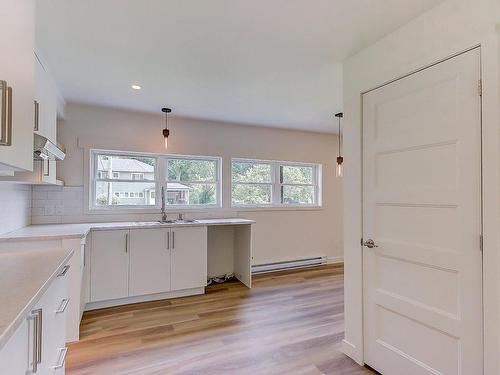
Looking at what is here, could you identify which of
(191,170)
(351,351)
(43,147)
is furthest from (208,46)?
(351,351)

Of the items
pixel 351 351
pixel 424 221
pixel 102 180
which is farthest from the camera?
pixel 102 180

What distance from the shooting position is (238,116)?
405 cm

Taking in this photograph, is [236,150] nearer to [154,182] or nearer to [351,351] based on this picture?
[154,182]

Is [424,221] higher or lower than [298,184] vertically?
lower

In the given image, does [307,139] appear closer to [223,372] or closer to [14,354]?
[223,372]

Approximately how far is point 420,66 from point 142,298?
353 centimetres

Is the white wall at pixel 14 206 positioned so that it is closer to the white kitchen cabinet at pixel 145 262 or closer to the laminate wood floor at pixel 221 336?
the white kitchen cabinet at pixel 145 262

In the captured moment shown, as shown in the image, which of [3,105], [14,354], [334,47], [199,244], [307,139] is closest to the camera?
[14,354]

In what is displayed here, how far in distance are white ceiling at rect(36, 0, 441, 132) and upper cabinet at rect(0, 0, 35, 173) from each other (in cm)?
61

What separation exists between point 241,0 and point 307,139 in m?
3.58

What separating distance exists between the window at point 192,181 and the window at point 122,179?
0.25m

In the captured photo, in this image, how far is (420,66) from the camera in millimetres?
1755

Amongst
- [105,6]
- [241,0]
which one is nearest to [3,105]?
[105,6]

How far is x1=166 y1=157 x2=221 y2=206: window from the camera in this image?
4.16 meters
